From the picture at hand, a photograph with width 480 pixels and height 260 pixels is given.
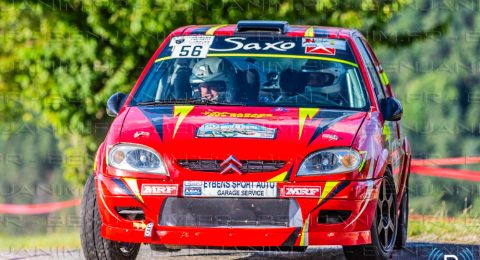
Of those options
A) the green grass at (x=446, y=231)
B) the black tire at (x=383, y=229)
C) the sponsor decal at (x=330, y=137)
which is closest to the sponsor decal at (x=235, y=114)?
the sponsor decal at (x=330, y=137)

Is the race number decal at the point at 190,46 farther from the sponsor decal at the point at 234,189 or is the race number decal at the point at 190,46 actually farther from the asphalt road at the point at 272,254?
the sponsor decal at the point at 234,189

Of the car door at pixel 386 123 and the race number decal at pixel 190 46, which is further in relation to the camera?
the race number decal at pixel 190 46

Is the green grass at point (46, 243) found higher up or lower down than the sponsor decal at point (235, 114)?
lower down

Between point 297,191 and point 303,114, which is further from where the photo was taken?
point 303,114

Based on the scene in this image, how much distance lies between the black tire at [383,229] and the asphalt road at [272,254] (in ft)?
3.46

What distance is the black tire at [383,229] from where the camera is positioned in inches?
312

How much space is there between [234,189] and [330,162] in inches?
25.2

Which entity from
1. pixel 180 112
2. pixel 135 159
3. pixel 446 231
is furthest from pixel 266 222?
pixel 446 231

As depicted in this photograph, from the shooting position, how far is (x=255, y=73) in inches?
353

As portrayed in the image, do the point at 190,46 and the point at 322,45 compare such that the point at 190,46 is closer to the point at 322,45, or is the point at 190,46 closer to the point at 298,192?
the point at 322,45

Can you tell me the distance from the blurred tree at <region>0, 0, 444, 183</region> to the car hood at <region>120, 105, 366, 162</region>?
34.4 feet

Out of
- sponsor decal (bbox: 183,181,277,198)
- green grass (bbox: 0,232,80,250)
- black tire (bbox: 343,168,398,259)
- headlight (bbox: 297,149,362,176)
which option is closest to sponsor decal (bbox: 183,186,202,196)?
sponsor decal (bbox: 183,181,277,198)

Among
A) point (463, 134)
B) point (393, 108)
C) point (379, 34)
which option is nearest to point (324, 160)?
point (393, 108)

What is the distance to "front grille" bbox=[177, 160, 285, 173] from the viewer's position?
24.8ft
